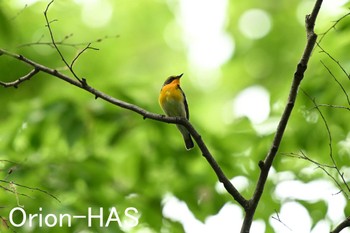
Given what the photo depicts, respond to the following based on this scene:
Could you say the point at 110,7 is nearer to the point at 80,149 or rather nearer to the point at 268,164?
the point at 80,149

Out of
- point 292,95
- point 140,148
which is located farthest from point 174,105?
point 292,95

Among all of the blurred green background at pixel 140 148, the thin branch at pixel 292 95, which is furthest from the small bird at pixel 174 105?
the thin branch at pixel 292 95

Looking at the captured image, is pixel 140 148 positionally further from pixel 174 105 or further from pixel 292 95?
pixel 292 95

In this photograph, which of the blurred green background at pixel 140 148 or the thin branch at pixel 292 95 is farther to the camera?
the blurred green background at pixel 140 148

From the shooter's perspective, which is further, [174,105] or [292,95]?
[174,105]

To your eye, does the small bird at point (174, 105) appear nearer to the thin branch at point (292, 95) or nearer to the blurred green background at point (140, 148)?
the blurred green background at point (140, 148)

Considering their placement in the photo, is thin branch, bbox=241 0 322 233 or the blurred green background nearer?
thin branch, bbox=241 0 322 233

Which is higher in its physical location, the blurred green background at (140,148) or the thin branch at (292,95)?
the blurred green background at (140,148)

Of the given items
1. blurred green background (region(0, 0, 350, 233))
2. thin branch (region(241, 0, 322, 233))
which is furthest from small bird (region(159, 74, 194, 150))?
thin branch (region(241, 0, 322, 233))

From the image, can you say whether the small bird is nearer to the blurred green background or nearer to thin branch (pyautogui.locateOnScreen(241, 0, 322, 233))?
the blurred green background

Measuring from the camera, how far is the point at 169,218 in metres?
6.85

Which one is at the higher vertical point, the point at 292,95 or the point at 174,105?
the point at 174,105

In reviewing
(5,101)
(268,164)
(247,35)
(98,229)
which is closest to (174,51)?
(247,35)

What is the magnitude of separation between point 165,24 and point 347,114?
7287 millimetres
